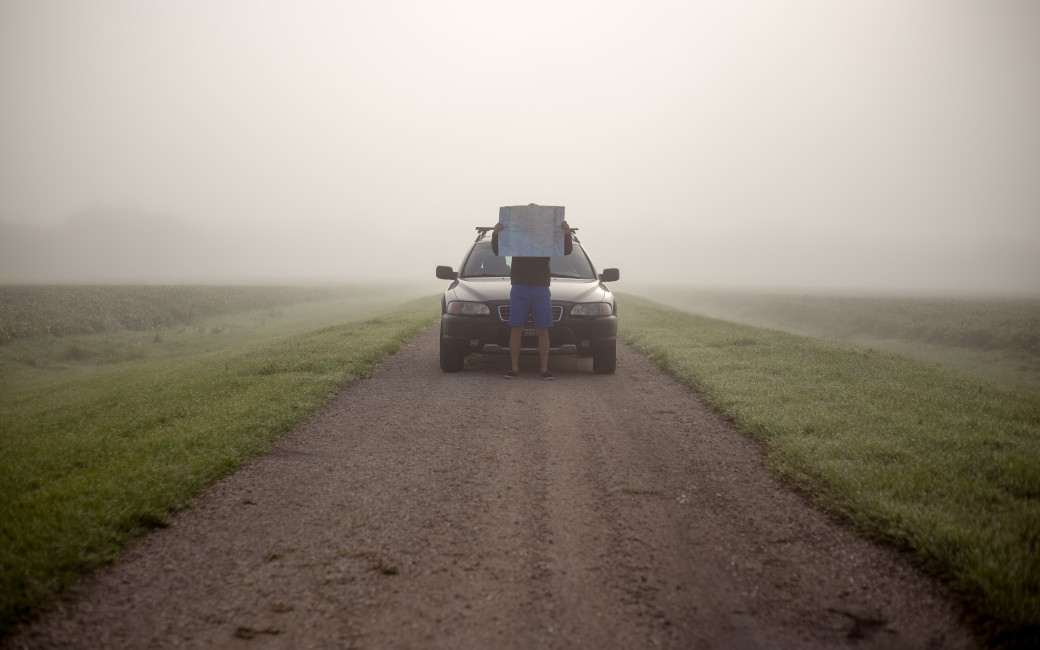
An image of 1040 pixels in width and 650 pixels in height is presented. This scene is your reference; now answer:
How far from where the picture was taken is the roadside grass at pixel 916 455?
9.53ft

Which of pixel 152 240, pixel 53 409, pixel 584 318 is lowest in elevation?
pixel 53 409

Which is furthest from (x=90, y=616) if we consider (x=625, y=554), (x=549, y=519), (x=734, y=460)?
(x=734, y=460)

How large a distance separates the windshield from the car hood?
1.28 ft

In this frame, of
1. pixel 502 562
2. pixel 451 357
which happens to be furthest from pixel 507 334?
pixel 502 562

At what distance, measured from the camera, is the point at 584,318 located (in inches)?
324

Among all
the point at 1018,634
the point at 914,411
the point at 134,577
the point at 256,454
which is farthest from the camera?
the point at 914,411

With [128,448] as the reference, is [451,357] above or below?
above

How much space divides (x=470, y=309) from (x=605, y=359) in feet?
7.47

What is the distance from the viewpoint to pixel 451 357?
849 cm

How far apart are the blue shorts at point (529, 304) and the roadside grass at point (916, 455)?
7.89 ft

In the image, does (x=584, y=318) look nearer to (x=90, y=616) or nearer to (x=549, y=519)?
(x=549, y=519)

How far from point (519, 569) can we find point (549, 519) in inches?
26.5

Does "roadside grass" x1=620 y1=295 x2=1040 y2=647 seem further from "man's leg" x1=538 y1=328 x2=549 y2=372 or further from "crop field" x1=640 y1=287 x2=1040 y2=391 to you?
"crop field" x1=640 y1=287 x2=1040 y2=391

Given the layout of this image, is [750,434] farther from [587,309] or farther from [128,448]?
[128,448]
